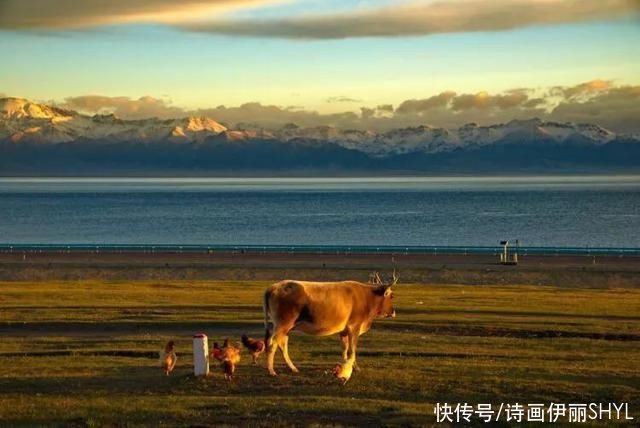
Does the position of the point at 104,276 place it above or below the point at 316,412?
below

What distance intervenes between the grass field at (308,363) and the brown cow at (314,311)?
931 mm

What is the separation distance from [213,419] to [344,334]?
529 centimetres

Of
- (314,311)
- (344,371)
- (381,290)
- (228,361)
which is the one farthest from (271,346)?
(381,290)

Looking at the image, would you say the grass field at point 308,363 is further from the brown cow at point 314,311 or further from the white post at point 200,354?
the brown cow at point 314,311

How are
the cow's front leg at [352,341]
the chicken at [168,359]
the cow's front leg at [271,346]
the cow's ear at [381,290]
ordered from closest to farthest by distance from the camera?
the cow's front leg at [271,346] → the chicken at [168,359] → the cow's front leg at [352,341] → the cow's ear at [381,290]

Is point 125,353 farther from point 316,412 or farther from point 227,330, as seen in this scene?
point 316,412

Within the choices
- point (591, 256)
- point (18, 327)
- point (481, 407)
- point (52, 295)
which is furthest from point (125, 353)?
point (591, 256)

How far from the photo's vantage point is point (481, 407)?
19953 millimetres

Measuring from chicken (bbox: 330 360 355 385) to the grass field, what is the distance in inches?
6.9

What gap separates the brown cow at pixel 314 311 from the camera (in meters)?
22.2

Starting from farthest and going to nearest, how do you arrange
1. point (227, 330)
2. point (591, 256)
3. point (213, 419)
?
point (591, 256)
point (227, 330)
point (213, 419)

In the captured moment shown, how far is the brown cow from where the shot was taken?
72.8 ft

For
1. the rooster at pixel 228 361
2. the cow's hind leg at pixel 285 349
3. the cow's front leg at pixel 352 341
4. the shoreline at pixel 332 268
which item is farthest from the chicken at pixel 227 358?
the shoreline at pixel 332 268

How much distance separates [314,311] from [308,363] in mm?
3653
